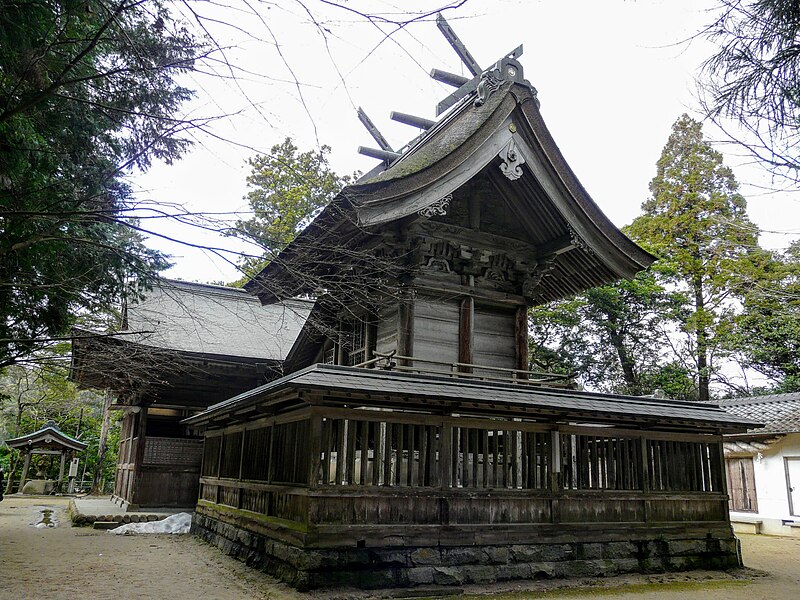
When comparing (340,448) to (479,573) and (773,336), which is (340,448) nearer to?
(479,573)

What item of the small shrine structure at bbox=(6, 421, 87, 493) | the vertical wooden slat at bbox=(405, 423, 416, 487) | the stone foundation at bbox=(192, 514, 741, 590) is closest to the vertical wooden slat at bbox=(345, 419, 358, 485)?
the vertical wooden slat at bbox=(405, 423, 416, 487)

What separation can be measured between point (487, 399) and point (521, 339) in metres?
3.52

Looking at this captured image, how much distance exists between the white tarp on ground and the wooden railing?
662 cm

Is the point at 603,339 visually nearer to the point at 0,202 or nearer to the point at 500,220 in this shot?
the point at 500,220

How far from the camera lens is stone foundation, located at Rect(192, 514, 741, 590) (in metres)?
7.41

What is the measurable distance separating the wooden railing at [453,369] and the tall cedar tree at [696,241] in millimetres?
16286

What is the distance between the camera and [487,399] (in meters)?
8.23

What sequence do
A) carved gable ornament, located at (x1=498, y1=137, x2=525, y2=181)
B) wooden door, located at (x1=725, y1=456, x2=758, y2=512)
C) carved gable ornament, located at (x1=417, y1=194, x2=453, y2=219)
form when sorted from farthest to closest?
1. wooden door, located at (x1=725, y1=456, x2=758, y2=512)
2. carved gable ornament, located at (x1=498, y1=137, x2=525, y2=181)
3. carved gable ornament, located at (x1=417, y1=194, x2=453, y2=219)

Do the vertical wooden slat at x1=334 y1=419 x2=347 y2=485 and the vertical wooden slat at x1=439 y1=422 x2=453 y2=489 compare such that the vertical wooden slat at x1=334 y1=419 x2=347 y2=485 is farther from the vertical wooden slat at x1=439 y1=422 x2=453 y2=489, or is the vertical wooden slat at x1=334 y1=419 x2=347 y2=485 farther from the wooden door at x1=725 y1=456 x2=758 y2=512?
the wooden door at x1=725 y1=456 x2=758 y2=512

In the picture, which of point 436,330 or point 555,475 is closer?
point 555,475

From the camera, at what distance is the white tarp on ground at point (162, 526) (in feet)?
44.0

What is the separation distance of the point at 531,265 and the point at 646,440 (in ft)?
12.1

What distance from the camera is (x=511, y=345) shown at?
11.6 metres

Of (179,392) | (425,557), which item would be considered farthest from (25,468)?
(425,557)
